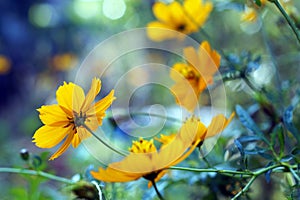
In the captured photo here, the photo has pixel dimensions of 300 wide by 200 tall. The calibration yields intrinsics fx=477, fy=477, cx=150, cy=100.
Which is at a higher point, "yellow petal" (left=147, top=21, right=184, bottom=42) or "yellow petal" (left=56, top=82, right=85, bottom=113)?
"yellow petal" (left=56, top=82, right=85, bottom=113)

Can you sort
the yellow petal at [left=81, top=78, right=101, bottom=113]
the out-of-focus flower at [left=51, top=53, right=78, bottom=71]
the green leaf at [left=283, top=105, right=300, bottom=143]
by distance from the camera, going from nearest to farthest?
the yellow petal at [left=81, top=78, right=101, bottom=113]
the green leaf at [left=283, top=105, right=300, bottom=143]
the out-of-focus flower at [left=51, top=53, right=78, bottom=71]

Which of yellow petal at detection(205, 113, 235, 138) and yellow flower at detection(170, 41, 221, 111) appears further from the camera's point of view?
yellow flower at detection(170, 41, 221, 111)


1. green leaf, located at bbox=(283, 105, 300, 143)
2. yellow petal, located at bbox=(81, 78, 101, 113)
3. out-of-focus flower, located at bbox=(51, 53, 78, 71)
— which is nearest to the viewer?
yellow petal, located at bbox=(81, 78, 101, 113)

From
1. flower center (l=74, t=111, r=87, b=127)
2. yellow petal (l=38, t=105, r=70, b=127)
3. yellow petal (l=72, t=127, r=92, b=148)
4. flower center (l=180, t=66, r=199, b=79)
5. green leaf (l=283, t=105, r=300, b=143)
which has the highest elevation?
yellow petal (l=38, t=105, r=70, b=127)

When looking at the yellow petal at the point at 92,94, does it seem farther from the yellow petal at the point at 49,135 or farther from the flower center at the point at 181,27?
the flower center at the point at 181,27

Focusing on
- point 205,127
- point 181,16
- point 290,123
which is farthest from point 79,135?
point 181,16

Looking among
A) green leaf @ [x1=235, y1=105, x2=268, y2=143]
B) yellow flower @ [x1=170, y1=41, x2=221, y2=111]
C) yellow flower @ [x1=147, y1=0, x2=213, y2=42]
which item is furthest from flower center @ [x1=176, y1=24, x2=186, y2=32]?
green leaf @ [x1=235, y1=105, x2=268, y2=143]

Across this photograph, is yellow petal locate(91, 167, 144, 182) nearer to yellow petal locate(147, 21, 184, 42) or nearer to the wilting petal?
the wilting petal
